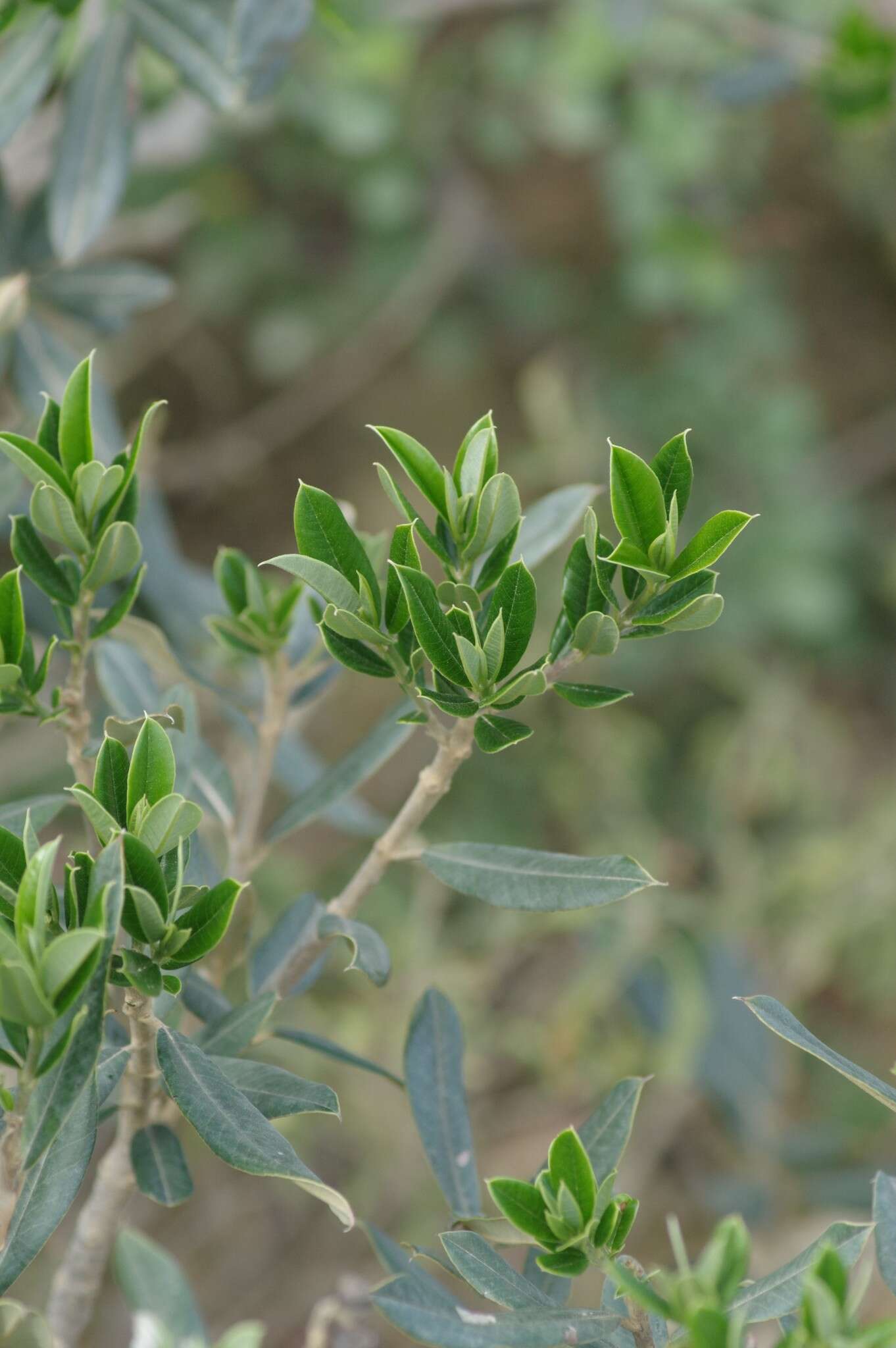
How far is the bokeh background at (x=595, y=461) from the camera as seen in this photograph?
1527 millimetres

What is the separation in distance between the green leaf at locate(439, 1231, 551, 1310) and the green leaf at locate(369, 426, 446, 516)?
0.30 metres

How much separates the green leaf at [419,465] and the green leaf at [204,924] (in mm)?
183

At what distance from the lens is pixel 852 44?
4.04 ft

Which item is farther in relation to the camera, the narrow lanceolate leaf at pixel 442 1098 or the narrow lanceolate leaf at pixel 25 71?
the narrow lanceolate leaf at pixel 25 71

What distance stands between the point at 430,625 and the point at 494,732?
0.19ft

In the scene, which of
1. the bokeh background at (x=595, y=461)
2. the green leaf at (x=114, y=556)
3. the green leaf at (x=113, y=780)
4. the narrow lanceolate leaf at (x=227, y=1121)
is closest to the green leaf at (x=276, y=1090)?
the narrow lanceolate leaf at (x=227, y=1121)

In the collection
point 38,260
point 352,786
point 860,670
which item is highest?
point 38,260

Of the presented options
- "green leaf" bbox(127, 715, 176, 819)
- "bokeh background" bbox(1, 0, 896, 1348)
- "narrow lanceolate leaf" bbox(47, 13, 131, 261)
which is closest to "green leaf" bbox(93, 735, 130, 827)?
"green leaf" bbox(127, 715, 176, 819)

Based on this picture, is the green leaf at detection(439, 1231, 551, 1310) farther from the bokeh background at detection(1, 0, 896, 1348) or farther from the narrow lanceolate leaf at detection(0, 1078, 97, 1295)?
the bokeh background at detection(1, 0, 896, 1348)

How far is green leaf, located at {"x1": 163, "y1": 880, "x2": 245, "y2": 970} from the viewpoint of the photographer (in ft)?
1.49

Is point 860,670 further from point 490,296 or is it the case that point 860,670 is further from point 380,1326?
point 380,1326

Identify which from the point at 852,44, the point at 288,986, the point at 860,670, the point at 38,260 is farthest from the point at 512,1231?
the point at 860,670

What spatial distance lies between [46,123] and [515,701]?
3.21 feet

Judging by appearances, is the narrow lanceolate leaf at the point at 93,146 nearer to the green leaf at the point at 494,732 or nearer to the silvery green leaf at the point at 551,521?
the silvery green leaf at the point at 551,521
